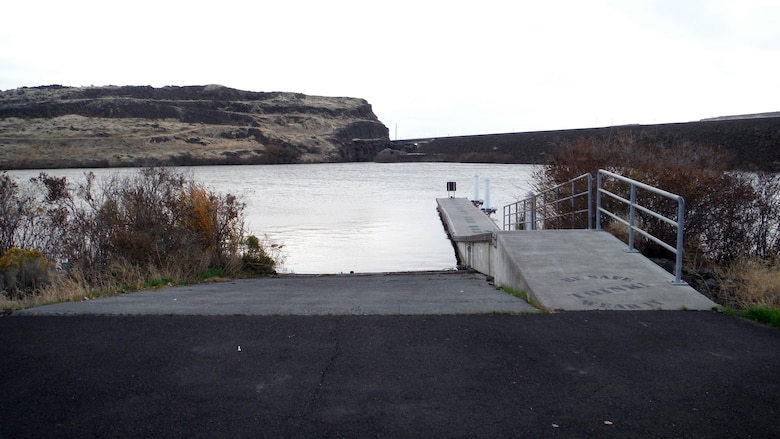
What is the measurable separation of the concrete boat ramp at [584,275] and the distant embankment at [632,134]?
749 cm

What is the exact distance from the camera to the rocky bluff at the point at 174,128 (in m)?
73.9

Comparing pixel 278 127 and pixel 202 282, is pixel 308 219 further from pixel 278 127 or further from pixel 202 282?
pixel 278 127

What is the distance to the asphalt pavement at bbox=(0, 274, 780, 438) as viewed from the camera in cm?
352

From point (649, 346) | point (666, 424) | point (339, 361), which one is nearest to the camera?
point (666, 424)

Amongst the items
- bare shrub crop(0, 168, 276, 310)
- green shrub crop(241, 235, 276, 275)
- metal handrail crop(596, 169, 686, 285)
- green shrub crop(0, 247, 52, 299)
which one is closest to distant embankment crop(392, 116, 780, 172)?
metal handrail crop(596, 169, 686, 285)

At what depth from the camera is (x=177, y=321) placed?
590cm

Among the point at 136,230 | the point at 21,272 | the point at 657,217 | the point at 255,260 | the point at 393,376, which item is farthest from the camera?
the point at 255,260

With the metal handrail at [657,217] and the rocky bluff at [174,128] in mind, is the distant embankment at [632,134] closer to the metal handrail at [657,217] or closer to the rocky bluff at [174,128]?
the metal handrail at [657,217]

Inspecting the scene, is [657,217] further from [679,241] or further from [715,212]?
[715,212]

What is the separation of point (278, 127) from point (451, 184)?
85.1m

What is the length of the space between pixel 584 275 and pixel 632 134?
1055cm

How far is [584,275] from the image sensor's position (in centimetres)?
753

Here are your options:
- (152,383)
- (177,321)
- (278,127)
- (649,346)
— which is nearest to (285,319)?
(177,321)

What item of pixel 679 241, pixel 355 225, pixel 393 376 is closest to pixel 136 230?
pixel 393 376
